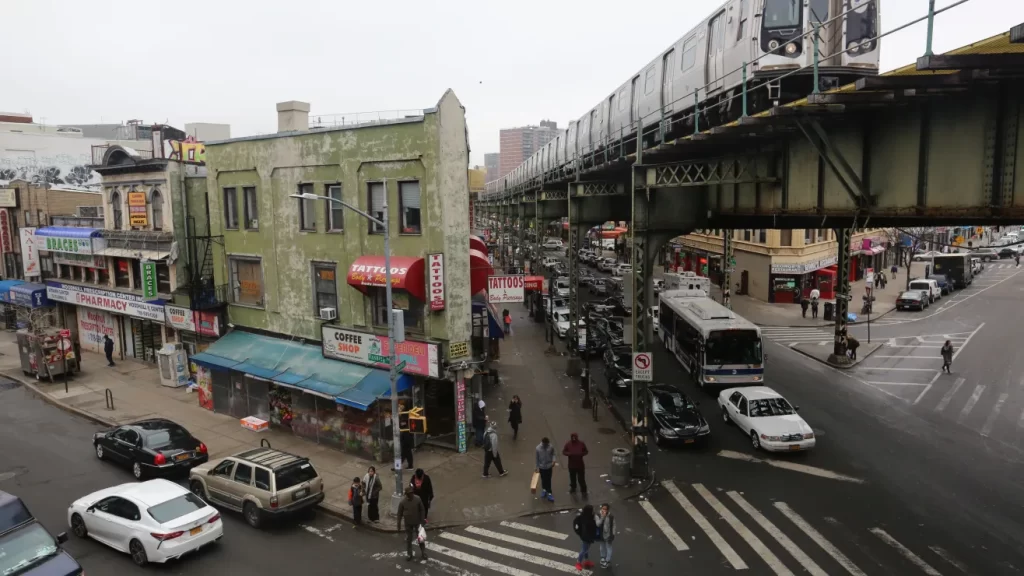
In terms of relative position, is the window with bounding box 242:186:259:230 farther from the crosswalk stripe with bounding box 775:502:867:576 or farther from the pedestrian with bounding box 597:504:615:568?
the crosswalk stripe with bounding box 775:502:867:576

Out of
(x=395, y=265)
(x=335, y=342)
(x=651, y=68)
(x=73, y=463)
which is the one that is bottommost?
A: (x=73, y=463)

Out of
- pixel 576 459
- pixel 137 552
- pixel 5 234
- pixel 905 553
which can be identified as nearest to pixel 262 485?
pixel 137 552

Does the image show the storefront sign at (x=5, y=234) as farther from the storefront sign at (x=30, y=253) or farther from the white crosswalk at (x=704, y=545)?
the white crosswalk at (x=704, y=545)

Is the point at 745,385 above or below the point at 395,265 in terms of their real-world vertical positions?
below

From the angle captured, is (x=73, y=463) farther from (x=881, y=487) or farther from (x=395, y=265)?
(x=881, y=487)

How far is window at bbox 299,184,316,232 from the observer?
23000mm

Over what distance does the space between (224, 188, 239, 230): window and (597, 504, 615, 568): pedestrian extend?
1917cm

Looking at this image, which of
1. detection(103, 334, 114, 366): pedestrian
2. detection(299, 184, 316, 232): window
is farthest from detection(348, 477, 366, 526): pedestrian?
detection(103, 334, 114, 366): pedestrian

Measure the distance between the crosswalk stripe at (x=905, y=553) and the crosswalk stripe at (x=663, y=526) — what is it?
169 inches

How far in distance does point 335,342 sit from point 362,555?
360 inches

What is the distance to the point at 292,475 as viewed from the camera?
15812mm

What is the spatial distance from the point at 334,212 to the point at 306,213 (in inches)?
58.9

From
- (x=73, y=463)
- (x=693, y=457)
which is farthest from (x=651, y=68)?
(x=73, y=463)

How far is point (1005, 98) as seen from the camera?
10.6m
